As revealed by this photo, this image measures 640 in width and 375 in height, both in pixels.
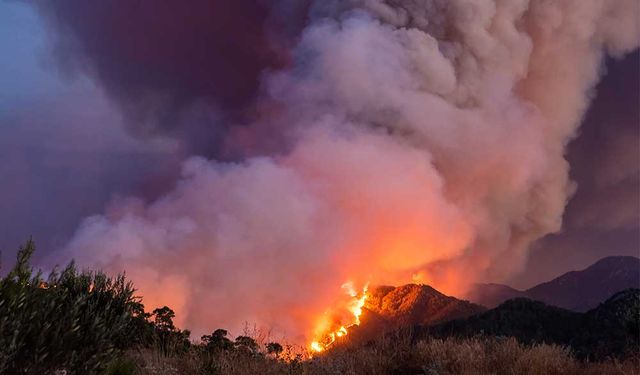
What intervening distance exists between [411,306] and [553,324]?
42.2 m

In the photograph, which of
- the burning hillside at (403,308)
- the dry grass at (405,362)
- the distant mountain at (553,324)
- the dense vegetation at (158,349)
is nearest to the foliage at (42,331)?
the dense vegetation at (158,349)

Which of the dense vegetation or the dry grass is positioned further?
the dry grass

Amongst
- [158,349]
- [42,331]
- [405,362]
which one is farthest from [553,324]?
[42,331]

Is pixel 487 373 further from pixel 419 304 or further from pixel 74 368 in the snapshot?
pixel 419 304

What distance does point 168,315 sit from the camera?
2186cm

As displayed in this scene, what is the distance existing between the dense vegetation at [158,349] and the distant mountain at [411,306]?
58436 mm

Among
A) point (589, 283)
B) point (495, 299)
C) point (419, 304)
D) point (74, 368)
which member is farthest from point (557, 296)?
point (74, 368)

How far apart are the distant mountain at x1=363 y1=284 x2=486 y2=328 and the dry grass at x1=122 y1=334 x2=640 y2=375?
215 ft

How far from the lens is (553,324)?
156ft

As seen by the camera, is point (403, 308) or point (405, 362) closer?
point (405, 362)

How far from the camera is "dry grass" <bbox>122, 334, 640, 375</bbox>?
10.5 metres

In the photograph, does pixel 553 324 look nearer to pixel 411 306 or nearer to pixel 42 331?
pixel 411 306

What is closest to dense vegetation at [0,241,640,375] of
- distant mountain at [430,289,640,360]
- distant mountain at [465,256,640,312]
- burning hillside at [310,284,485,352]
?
distant mountain at [430,289,640,360]

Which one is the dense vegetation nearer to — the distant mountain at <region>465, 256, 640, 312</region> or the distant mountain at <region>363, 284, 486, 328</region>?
the distant mountain at <region>363, 284, 486, 328</region>
